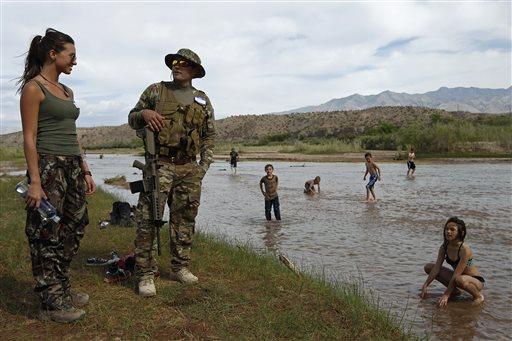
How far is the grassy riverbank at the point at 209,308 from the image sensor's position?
4.06 metres

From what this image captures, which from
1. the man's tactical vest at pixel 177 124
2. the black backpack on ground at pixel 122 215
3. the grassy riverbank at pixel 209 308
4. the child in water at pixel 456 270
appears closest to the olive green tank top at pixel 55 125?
the man's tactical vest at pixel 177 124

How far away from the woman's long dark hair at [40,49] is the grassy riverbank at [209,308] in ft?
6.84

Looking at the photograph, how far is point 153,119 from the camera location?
4.68m

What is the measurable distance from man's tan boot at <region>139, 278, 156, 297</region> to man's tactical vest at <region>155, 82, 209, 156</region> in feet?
4.39

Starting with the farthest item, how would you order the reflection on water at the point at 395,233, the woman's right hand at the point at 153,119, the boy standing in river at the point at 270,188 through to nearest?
the boy standing in river at the point at 270,188, the reflection on water at the point at 395,233, the woman's right hand at the point at 153,119

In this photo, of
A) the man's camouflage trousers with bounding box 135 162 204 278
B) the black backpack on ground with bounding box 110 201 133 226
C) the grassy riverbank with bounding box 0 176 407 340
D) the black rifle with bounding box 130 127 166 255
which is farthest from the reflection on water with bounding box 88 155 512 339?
the black rifle with bounding box 130 127 166 255

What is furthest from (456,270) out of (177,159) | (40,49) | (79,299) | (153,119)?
(40,49)

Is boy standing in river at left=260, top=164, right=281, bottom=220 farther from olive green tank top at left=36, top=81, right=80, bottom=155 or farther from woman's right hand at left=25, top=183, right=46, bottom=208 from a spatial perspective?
woman's right hand at left=25, top=183, right=46, bottom=208

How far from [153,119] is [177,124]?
29 cm

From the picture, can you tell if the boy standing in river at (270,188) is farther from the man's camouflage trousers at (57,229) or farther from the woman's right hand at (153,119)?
the man's camouflage trousers at (57,229)

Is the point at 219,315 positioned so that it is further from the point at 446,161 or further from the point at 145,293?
the point at 446,161

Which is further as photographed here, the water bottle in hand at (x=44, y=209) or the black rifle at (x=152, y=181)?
the black rifle at (x=152, y=181)

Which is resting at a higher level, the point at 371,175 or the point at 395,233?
the point at 371,175

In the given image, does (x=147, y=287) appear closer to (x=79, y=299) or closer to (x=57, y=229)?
(x=79, y=299)
